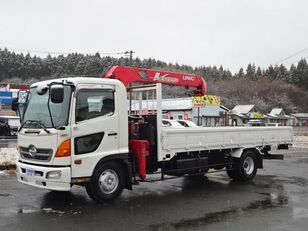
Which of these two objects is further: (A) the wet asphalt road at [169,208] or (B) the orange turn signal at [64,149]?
(B) the orange turn signal at [64,149]

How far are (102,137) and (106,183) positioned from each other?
95 cm

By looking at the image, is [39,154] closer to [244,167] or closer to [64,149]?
[64,149]

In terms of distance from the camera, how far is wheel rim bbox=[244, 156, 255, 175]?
40.9 feet

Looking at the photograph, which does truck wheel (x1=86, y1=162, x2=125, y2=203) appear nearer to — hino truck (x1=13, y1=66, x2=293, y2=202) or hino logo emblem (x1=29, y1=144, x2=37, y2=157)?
hino truck (x1=13, y1=66, x2=293, y2=202)

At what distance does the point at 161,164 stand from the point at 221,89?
120 meters

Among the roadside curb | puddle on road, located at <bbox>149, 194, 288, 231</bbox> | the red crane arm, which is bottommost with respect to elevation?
puddle on road, located at <bbox>149, 194, 288, 231</bbox>

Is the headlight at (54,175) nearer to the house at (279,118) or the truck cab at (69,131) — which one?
the truck cab at (69,131)

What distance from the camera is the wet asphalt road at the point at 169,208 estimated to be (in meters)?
7.12

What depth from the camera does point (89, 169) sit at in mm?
8445

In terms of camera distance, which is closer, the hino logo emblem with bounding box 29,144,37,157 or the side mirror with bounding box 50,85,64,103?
the side mirror with bounding box 50,85,64,103

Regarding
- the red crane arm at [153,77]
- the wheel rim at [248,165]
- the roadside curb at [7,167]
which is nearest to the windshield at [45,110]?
the red crane arm at [153,77]

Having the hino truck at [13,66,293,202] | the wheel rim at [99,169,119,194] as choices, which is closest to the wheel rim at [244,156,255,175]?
the hino truck at [13,66,293,202]

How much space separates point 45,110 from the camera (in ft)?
28.0

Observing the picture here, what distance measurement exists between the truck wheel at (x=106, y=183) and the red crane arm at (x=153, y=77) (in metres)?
2.09
